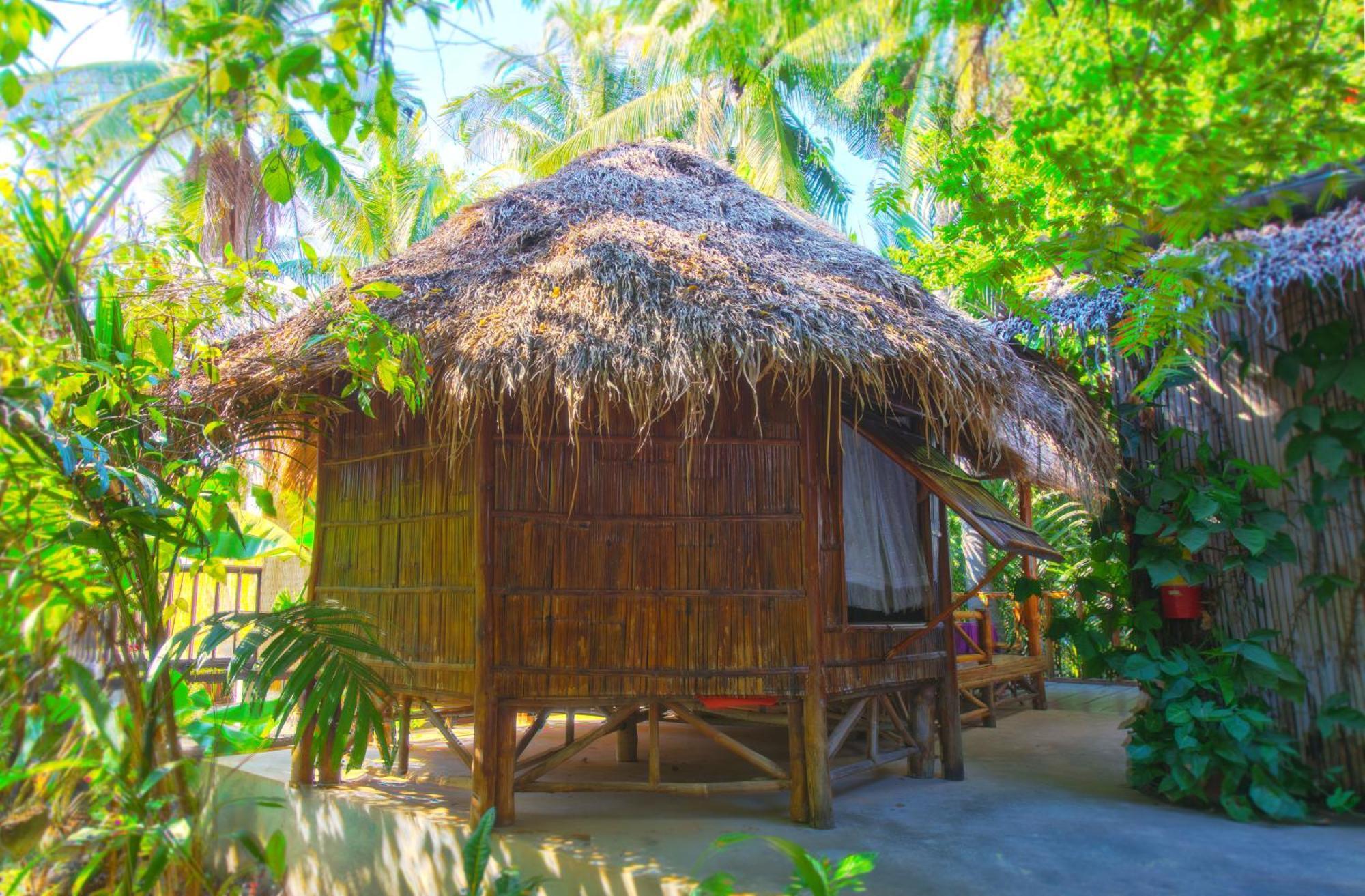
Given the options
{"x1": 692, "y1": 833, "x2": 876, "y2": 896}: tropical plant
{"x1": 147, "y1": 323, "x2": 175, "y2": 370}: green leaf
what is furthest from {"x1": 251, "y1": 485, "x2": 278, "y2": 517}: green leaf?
{"x1": 692, "y1": 833, "x2": 876, "y2": 896}: tropical plant

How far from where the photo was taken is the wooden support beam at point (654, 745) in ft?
14.5

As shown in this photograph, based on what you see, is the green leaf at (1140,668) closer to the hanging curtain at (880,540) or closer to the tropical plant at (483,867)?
the hanging curtain at (880,540)

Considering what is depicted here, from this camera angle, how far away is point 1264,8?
2.55m

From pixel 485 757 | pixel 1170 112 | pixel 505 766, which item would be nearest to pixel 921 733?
pixel 505 766

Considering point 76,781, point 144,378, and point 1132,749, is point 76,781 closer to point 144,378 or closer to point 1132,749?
point 144,378

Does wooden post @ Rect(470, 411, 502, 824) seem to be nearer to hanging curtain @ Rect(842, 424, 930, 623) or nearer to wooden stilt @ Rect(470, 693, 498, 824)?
wooden stilt @ Rect(470, 693, 498, 824)

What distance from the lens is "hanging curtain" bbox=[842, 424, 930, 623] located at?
493cm

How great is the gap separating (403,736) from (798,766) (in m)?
2.15

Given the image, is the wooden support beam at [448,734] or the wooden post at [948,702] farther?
the wooden post at [948,702]

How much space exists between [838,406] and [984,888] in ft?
7.26

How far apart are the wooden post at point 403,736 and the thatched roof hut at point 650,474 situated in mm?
174

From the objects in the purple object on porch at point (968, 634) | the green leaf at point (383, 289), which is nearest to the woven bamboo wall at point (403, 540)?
the green leaf at point (383, 289)

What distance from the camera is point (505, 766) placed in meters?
4.29

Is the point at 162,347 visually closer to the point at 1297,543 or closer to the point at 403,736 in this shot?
the point at 403,736
